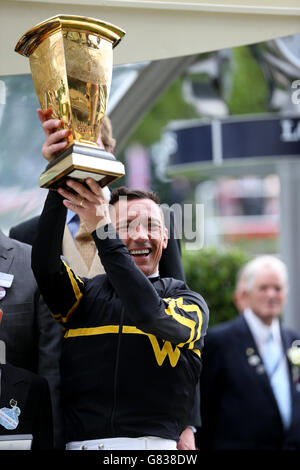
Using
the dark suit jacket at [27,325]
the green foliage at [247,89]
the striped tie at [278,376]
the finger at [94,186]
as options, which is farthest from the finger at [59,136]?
the green foliage at [247,89]

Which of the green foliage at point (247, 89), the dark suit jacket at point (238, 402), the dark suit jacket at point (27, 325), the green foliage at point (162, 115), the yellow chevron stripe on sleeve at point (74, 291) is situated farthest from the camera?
the green foliage at point (162, 115)

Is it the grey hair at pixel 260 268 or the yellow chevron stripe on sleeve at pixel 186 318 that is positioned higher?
the grey hair at pixel 260 268

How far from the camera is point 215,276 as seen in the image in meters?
7.09

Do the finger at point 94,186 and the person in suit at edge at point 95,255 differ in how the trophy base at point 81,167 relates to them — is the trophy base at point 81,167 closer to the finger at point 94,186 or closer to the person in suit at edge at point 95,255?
the finger at point 94,186

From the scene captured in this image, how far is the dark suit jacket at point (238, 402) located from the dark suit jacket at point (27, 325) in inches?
74.6

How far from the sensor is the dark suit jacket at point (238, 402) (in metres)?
4.52

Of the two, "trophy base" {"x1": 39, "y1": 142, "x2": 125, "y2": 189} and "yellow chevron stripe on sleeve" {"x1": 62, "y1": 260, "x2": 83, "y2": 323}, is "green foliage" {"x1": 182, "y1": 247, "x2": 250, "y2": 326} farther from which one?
"trophy base" {"x1": 39, "y1": 142, "x2": 125, "y2": 189}

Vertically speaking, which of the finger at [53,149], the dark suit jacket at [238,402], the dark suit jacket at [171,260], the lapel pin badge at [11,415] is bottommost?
the dark suit jacket at [238,402]

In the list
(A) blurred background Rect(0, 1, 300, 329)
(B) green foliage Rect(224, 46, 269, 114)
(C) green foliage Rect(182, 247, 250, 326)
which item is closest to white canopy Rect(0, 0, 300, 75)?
(A) blurred background Rect(0, 1, 300, 329)

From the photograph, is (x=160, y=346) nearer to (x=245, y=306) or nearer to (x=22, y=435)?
(x=22, y=435)

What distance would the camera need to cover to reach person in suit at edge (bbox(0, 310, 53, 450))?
8.77 feet

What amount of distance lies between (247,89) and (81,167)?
11583mm

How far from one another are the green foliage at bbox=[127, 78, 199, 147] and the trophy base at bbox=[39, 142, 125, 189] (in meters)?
12.1

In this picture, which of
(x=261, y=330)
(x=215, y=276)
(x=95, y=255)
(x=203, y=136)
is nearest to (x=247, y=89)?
(x=215, y=276)
